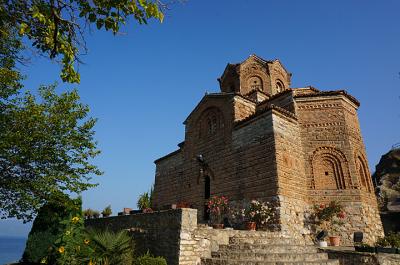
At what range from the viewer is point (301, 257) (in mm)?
8781

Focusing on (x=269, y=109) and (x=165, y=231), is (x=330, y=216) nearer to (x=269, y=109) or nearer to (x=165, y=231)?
(x=269, y=109)

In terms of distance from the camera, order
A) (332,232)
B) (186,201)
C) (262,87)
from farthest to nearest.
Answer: (262,87)
(186,201)
(332,232)

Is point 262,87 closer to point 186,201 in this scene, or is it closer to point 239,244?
point 186,201

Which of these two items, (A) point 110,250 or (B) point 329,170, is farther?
(B) point 329,170

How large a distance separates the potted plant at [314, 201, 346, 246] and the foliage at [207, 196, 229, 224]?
13.9 feet

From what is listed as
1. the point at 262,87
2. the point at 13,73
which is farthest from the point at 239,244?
the point at 262,87

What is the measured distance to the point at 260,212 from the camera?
1192 centimetres

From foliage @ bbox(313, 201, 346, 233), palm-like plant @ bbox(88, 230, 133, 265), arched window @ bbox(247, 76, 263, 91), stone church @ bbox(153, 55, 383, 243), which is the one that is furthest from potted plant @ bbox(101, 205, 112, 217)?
arched window @ bbox(247, 76, 263, 91)

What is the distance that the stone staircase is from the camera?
8.21 m

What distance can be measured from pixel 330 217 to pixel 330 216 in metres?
0.15

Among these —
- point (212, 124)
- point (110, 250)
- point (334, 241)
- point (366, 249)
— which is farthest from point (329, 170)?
point (110, 250)

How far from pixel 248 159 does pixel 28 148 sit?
9575 mm

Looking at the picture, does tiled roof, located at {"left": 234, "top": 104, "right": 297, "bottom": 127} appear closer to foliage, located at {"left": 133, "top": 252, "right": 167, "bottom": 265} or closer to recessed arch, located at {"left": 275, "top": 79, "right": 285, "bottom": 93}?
foliage, located at {"left": 133, "top": 252, "right": 167, "bottom": 265}

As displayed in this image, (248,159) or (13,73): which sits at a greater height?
(13,73)
